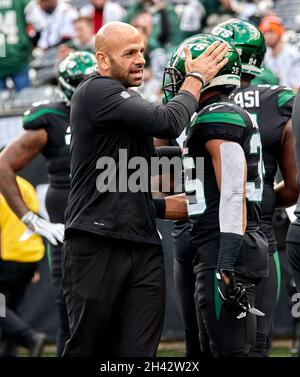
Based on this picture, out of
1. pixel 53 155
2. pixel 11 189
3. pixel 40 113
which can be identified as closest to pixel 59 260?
pixel 11 189

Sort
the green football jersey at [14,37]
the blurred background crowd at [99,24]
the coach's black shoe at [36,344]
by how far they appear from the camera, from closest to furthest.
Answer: the coach's black shoe at [36,344], the blurred background crowd at [99,24], the green football jersey at [14,37]

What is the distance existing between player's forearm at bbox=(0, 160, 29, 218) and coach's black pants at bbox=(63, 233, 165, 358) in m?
2.15

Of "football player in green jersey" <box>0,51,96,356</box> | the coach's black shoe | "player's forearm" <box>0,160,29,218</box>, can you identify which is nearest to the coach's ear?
"football player in green jersey" <box>0,51,96,356</box>

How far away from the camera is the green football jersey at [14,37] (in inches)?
480

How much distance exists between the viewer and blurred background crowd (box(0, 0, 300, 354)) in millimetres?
11586

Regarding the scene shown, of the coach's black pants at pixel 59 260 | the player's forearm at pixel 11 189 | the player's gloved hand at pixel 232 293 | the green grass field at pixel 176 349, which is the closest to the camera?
the player's gloved hand at pixel 232 293

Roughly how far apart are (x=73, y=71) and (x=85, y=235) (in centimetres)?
229

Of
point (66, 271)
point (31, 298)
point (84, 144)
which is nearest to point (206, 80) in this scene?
point (84, 144)

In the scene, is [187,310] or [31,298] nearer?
[187,310]

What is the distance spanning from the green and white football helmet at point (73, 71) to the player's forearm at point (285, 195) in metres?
1.70

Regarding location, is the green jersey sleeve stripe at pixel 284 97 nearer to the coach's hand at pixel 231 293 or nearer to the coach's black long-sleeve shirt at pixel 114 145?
the coach's black long-sleeve shirt at pixel 114 145

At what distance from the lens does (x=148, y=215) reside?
4.89 metres

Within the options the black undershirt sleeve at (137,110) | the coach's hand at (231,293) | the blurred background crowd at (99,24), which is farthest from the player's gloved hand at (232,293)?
the blurred background crowd at (99,24)

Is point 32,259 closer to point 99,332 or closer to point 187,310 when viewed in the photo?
point 187,310
